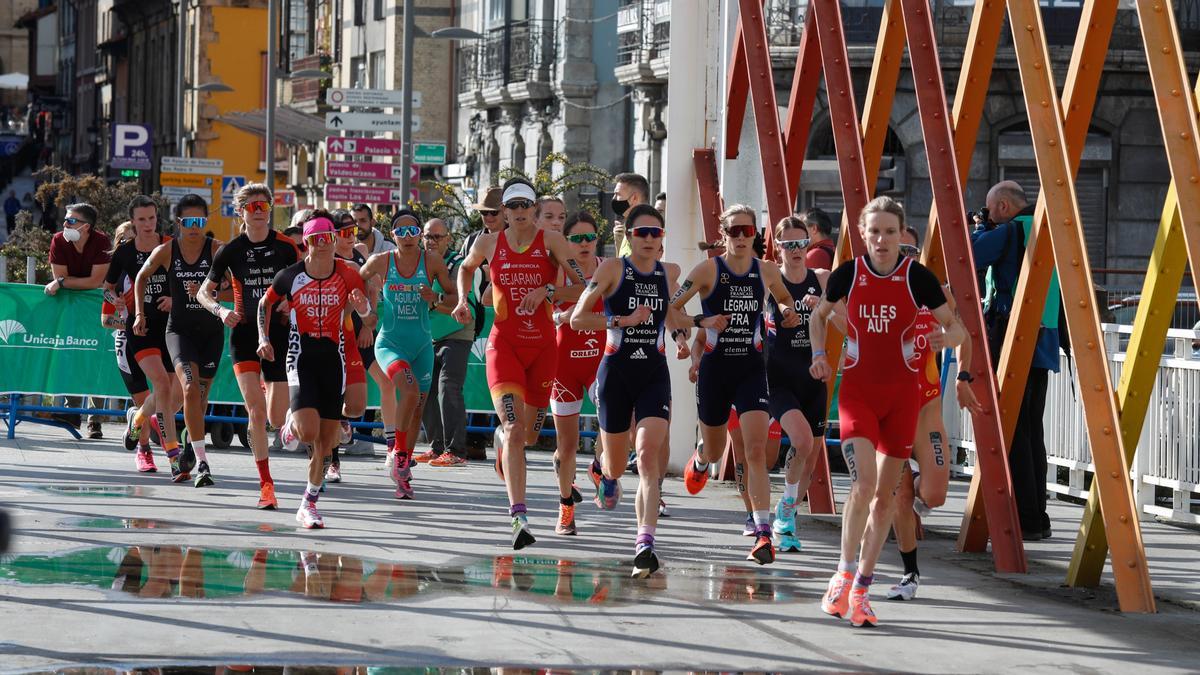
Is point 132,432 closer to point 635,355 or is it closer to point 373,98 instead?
point 635,355

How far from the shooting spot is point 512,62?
49.1 m

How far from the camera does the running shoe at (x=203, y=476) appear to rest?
557 inches

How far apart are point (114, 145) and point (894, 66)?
38.5m

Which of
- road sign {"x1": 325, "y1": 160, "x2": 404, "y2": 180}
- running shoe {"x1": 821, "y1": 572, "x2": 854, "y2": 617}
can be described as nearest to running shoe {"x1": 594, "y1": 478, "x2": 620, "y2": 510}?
running shoe {"x1": 821, "y1": 572, "x2": 854, "y2": 617}

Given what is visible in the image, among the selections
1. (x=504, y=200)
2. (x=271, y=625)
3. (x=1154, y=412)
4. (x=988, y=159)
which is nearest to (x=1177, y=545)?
(x=1154, y=412)

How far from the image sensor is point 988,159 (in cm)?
3425

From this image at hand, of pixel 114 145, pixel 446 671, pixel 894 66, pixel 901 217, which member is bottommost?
pixel 446 671

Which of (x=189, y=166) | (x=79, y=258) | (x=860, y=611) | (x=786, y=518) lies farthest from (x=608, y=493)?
(x=189, y=166)

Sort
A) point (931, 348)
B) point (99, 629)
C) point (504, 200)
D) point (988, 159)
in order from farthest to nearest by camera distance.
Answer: point (988, 159)
point (504, 200)
point (931, 348)
point (99, 629)

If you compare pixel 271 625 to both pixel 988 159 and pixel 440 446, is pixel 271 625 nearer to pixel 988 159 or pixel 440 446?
pixel 440 446

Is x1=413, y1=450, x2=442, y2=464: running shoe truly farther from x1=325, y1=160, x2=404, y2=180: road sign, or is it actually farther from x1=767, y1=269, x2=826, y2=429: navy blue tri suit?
x1=325, y1=160, x2=404, y2=180: road sign

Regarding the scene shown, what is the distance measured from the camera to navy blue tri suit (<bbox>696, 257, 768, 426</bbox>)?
10984 mm

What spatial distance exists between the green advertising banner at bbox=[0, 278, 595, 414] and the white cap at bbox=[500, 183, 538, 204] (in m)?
7.00

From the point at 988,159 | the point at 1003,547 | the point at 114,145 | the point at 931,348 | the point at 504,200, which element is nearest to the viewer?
the point at 931,348
